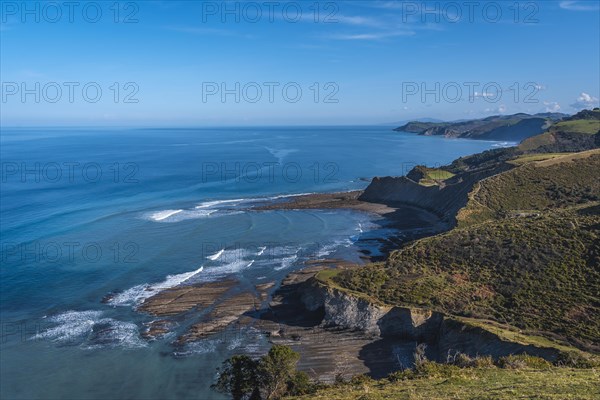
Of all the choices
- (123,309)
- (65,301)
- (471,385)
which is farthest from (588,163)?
(65,301)

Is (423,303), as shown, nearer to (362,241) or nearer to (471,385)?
(471,385)

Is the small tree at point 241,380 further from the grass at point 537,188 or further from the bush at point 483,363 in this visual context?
the grass at point 537,188

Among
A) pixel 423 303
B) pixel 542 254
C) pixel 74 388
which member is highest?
pixel 542 254

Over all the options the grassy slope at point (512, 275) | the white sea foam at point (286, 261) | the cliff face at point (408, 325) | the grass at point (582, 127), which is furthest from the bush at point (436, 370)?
the grass at point (582, 127)

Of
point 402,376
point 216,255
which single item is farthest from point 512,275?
point 216,255

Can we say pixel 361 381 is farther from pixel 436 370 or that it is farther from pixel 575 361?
pixel 575 361

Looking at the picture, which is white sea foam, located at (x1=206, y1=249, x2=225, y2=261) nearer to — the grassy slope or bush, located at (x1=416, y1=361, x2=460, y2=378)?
the grassy slope
